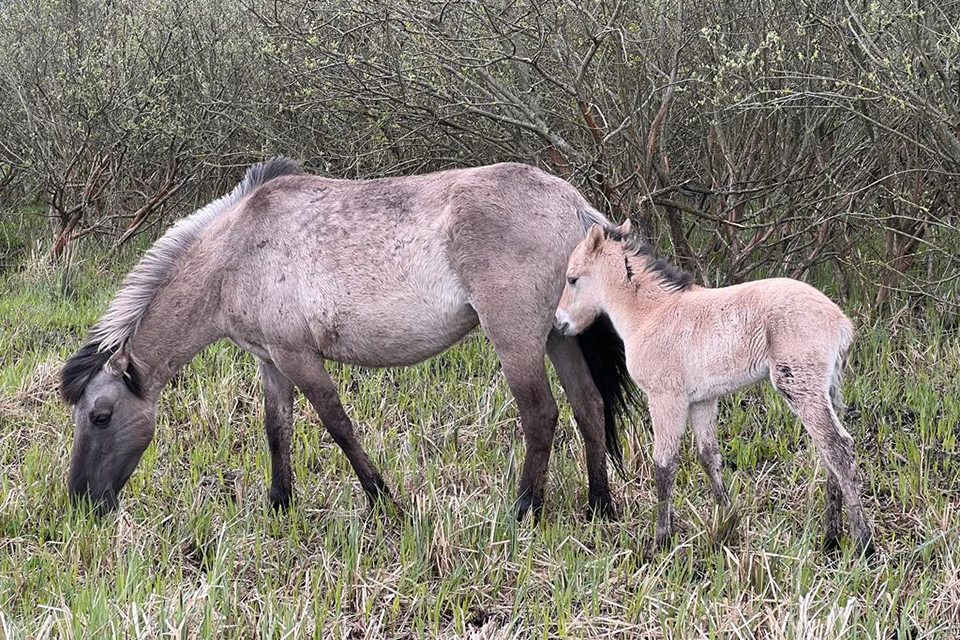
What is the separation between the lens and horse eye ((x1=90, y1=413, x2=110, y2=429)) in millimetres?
4758

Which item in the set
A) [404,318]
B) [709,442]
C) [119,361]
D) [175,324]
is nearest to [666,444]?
[709,442]

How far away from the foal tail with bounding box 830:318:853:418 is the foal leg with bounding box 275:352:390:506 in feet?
6.88

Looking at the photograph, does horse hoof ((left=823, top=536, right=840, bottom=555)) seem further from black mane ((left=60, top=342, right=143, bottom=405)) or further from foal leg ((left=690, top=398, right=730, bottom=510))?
black mane ((left=60, top=342, right=143, bottom=405))

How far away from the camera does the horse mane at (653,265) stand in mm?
4133

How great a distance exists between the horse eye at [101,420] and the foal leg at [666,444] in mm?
2654

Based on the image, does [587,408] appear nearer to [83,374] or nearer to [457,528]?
[457,528]

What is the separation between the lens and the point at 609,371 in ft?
16.2

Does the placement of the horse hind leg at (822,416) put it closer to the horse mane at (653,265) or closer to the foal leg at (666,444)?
the foal leg at (666,444)

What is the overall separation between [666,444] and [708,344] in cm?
45

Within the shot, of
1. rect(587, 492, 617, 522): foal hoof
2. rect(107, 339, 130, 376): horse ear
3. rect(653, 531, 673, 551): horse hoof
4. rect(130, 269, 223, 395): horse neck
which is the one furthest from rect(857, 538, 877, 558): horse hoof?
rect(107, 339, 130, 376): horse ear

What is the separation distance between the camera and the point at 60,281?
26.6ft

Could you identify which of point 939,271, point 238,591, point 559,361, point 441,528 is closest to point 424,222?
point 559,361

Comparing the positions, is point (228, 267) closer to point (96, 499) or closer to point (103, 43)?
point (96, 499)

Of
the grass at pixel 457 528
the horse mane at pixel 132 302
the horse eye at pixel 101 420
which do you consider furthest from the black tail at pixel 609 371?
the horse eye at pixel 101 420
